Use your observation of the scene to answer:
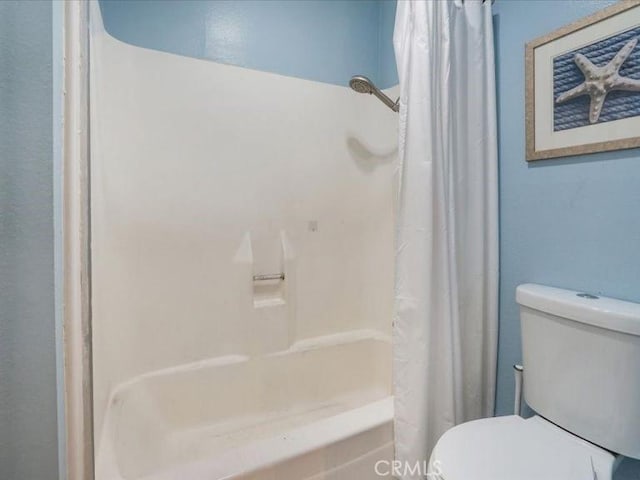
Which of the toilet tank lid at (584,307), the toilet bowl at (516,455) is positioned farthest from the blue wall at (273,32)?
the toilet bowl at (516,455)

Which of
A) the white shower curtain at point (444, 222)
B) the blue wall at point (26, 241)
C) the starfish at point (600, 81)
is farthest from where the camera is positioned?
the white shower curtain at point (444, 222)

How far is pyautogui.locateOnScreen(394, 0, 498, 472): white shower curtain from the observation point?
1075mm

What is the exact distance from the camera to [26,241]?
0.51 metres

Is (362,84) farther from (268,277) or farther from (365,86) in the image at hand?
(268,277)

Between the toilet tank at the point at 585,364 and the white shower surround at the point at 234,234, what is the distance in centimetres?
51

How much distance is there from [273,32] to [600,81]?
139cm

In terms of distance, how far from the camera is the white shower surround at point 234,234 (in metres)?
1.33

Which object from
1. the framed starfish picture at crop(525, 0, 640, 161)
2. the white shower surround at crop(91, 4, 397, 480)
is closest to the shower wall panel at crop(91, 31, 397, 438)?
the white shower surround at crop(91, 4, 397, 480)

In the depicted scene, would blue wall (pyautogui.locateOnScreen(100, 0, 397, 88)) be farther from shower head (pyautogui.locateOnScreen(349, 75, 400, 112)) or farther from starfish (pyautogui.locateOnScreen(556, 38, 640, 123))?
starfish (pyautogui.locateOnScreen(556, 38, 640, 123))

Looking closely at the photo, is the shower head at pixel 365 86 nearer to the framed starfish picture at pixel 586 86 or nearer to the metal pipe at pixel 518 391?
the framed starfish picture at pixel 586 86

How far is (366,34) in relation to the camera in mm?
1884

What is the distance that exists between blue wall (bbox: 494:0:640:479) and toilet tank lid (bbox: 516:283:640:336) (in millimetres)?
85

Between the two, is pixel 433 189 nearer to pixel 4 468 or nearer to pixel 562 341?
pixel 562 341

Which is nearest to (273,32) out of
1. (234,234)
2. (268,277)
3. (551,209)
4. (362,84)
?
(362,84)
